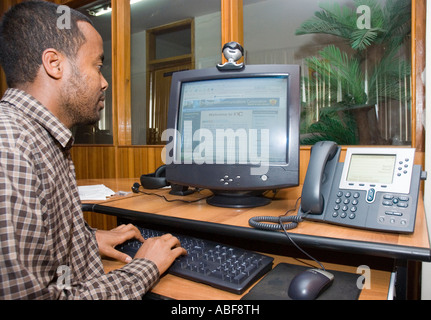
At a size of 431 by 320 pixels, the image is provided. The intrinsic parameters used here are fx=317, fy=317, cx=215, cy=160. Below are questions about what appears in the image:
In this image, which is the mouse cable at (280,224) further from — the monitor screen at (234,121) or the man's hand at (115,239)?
the man's hand at (115,239)

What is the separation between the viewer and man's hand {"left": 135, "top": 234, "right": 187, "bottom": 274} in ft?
2.43

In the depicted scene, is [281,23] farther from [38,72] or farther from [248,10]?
[38,72]

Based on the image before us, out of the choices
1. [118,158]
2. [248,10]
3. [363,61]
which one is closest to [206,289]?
[363,61]

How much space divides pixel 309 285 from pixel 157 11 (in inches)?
96.3

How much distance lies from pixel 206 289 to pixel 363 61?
4.74ft

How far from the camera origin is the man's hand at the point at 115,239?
84cm

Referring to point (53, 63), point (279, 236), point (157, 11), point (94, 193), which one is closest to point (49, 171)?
point (53, 63)

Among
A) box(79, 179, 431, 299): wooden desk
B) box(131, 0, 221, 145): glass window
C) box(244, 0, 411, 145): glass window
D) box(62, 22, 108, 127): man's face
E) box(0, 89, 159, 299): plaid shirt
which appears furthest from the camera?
box(131, 0, 221, 145): glass window

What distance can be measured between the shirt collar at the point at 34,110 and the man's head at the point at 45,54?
49 mm

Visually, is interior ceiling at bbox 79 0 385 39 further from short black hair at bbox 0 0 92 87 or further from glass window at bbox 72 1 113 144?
short black hair at bbox 0 0 92 87

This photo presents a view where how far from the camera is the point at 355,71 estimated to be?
5.31ft

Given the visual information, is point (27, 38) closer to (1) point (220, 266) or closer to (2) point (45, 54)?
(2) point (45, 54)

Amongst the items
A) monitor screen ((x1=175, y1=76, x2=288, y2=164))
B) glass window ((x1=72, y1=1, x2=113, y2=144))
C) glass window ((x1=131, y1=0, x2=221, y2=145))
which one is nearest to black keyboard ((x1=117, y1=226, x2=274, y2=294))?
monitor screen ((x1=175, y1=76, x2=288, y2=164))

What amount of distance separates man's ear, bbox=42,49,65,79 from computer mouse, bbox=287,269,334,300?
693mm
